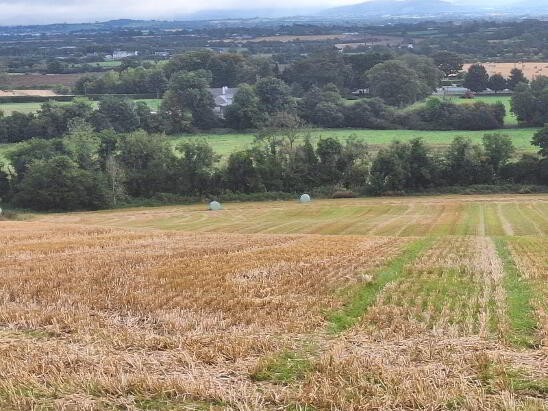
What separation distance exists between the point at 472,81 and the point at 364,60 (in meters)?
27.6

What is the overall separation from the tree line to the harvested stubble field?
41.1 meters

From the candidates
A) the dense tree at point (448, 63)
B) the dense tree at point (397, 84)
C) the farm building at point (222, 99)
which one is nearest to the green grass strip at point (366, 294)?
the farm building at point (222, 99)

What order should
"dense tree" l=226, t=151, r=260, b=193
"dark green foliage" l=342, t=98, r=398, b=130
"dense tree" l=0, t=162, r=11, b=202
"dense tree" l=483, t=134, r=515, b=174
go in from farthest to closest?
"dark green foliage" l=342, t=98, r=398, b=130
"dense tree" l=226, t=151, r=260, b=193
"dense tree" l=0, t=162, r=11, b=202
"dense tree" l=483, t=134, r=515, b=174

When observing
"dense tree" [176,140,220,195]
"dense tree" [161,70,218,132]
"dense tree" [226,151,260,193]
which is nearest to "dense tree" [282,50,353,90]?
"dense tree" [161,70,218,132]

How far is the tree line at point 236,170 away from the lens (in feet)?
209

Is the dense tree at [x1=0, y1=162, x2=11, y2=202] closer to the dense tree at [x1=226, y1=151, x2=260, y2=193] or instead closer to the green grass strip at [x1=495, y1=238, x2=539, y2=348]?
the dense tree at [x1=226, y1=151, x2=260, y2=193]

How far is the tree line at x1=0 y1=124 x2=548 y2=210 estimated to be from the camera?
63844mm

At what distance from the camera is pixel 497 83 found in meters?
131

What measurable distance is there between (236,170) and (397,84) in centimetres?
6832

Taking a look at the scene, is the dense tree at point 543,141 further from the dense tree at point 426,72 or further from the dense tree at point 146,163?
the dense tree at point 426,72

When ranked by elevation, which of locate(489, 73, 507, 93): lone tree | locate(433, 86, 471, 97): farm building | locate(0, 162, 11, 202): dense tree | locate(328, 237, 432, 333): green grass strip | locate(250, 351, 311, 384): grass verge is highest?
locate(250, 351, 311, 384): grass verge

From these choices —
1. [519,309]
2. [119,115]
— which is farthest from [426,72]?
[519,309]

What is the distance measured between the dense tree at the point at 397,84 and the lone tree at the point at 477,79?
10.3 m

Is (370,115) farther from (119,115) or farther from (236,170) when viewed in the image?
(236,170)
